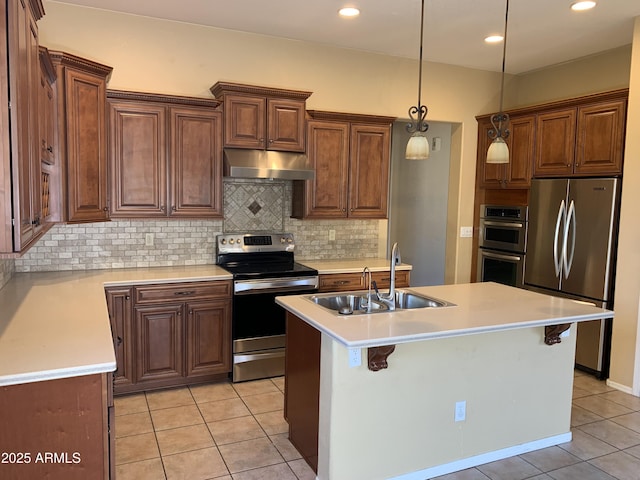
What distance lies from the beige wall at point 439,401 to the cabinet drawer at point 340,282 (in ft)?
5.51

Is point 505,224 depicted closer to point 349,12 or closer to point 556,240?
point 556,240

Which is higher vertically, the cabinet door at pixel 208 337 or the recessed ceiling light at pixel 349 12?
the recessed ceiling light at pixel 349 12

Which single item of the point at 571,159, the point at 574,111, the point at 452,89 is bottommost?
the point at 571,159

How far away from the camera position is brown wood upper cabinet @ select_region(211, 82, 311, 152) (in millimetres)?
3982

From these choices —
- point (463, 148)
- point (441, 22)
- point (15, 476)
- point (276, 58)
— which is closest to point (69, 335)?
point (15, 476)

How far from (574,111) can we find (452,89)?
1.32m

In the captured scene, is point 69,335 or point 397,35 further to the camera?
point 397,35

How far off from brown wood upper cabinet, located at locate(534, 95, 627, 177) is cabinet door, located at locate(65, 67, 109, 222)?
374 centimetres

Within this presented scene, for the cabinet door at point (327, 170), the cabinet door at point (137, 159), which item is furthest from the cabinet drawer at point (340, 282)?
the cabinet door at point (137, 159)

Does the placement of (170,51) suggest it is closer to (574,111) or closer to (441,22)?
(441,22)

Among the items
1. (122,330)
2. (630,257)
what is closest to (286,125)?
(122,330)

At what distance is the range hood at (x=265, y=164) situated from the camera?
3.93 metres

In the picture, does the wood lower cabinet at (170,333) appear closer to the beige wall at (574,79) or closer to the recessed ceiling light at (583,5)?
the recessed ceiling light at (583,5)

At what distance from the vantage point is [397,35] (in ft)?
14.0
